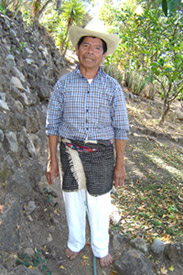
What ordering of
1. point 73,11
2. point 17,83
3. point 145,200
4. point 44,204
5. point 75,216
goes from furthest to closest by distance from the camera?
point 73,11 → point 17,83 → point 145,200 → point 44,204 → point 75,216

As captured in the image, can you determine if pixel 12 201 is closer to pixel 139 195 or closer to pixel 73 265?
pixel 73 265

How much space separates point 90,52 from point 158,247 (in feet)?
6.85

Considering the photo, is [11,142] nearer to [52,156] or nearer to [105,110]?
[52,156]

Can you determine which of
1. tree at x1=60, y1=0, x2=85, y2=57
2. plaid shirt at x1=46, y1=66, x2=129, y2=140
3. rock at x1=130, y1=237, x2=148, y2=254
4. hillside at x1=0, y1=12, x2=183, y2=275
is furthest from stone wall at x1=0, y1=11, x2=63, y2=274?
tree at x1=60, y1=0, x2=85, y2=57

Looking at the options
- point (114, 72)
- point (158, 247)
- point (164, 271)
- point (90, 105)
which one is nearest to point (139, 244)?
point (158, 247)

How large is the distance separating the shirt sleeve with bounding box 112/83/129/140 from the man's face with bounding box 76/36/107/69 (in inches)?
9.9

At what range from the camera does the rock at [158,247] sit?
9.78ft

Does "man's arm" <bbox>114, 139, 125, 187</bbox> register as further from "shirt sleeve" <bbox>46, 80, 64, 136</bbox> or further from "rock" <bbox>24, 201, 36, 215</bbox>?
"rock" <bbox>24, 201, 36, 215</bbox>

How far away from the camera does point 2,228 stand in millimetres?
2281

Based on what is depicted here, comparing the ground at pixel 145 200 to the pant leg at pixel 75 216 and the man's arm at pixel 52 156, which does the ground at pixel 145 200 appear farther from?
the man's arm at pixel 52 156

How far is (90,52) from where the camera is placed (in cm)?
221

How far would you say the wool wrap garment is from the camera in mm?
2307

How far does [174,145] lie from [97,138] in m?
5.41

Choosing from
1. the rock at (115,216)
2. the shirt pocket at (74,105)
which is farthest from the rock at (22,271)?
the rock at (115,216)
